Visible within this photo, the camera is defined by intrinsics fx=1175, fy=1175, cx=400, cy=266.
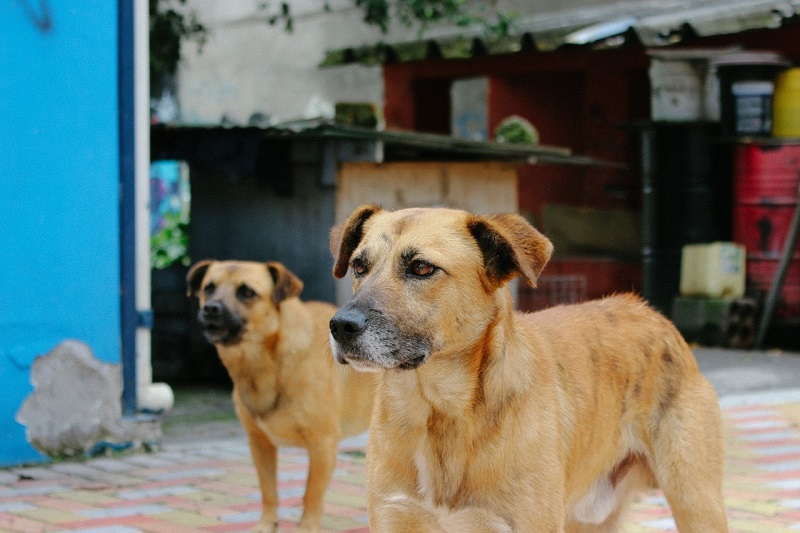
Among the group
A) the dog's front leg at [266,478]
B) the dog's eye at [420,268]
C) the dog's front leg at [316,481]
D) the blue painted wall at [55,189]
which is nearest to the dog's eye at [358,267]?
the dog's eye at [420,268]

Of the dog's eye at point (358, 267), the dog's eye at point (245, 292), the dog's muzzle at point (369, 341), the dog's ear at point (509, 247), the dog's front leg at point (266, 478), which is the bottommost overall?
the dog's front leg at point (266, 478)

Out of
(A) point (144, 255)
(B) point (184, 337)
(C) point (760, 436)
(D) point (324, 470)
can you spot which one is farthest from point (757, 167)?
(D) point (324, 470)

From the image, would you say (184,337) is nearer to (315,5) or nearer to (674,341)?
(674,341)

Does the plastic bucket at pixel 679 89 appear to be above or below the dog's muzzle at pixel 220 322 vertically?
above

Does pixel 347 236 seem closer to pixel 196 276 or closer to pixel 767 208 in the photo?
pixel 196 276

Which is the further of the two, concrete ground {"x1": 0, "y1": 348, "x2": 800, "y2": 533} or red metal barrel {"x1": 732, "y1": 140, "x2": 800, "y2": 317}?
red metal barrel {"x1": 732, "y1": 140, "x2": 800, "y2": 317}

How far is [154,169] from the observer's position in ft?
63.9

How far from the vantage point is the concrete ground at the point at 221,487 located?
5.93 m

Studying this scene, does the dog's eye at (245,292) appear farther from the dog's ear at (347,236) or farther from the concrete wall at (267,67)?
the concrete wall at (267,67)

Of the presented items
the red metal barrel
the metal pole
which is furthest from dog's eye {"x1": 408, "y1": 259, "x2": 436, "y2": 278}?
the red metal barrel

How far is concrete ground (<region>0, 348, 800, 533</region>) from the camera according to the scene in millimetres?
5926

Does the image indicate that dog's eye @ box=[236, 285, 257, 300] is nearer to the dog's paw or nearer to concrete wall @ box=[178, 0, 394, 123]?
the dog's paw

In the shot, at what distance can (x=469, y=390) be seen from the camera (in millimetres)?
3883

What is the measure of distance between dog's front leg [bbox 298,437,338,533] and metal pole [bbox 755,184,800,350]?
27.4 ft
